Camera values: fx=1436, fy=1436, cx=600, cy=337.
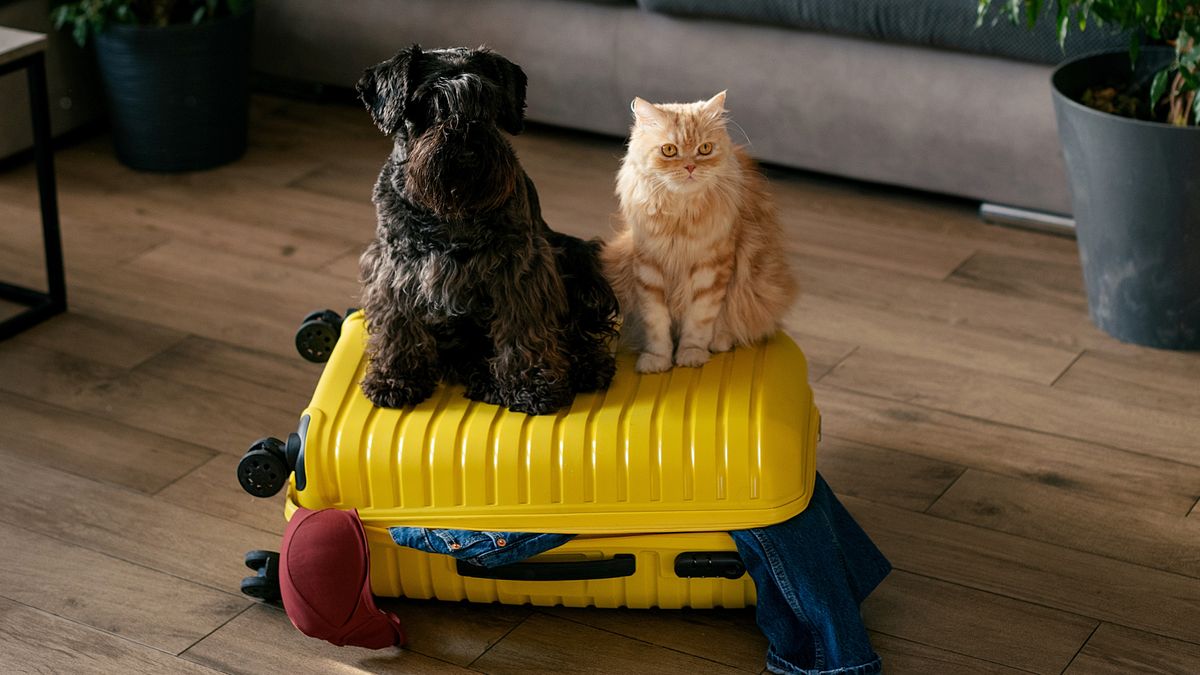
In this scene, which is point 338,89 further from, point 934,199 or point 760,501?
point 760,501

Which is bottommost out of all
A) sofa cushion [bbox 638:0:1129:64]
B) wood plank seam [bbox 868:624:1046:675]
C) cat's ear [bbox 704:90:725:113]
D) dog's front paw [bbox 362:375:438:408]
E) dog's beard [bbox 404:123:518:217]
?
wood plank seam [bbox 868:624:1046:675]

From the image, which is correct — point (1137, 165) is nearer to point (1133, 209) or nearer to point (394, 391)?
point (1133, 209)

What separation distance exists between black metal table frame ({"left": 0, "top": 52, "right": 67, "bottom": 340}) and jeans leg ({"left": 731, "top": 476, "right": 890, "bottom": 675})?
149 cm

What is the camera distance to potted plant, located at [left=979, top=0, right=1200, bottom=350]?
2.24m

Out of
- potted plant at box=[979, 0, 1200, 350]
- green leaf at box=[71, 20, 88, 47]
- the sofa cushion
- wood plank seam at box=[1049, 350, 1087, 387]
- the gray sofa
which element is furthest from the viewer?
green leaf at box=[71, 20, 88, 47]

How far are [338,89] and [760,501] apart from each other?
231 centimetres

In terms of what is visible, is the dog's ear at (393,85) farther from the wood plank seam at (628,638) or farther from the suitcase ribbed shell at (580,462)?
the wood plank seam at (628,638)

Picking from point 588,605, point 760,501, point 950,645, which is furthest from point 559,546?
point 950,645

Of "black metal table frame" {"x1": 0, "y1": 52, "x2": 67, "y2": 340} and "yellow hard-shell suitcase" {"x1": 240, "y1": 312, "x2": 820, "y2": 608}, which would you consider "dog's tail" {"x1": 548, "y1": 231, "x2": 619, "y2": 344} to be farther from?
"black metal table frame" {"x1": 0, "y1": 52, "x2": 67, "y2": 340}

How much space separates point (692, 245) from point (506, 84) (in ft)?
1.06

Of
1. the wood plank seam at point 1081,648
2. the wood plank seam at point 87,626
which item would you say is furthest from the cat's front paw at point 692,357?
the wood plank seam at point 87,626

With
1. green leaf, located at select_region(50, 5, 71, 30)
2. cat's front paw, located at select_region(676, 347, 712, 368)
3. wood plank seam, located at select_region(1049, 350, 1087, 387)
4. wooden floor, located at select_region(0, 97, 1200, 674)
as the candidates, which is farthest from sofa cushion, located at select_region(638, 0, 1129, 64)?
green leaf, located at select_region(50, 5, 71, 30)

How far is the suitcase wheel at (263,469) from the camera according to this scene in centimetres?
179

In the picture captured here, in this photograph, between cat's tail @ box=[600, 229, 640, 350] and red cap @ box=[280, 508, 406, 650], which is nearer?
red cap @ box=[280, 508, 406, 650]
